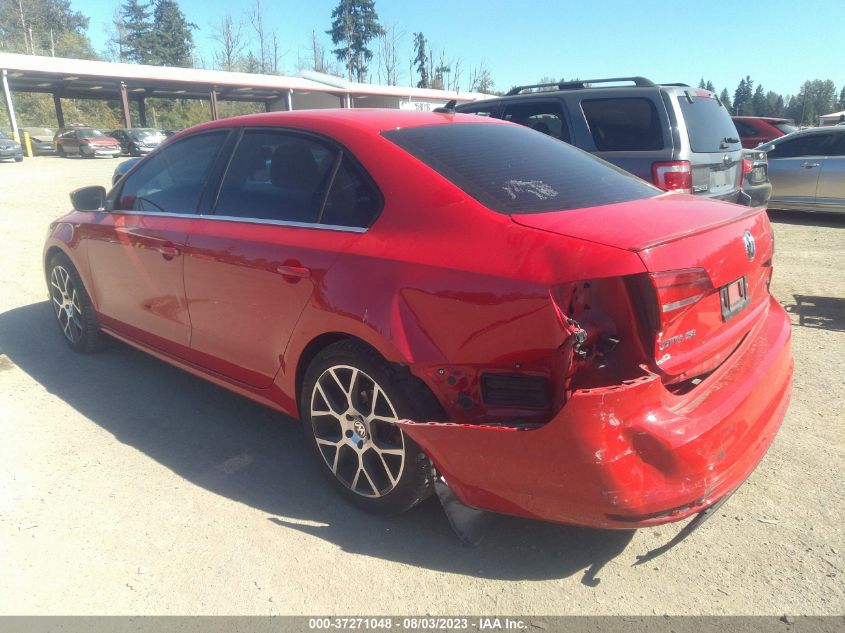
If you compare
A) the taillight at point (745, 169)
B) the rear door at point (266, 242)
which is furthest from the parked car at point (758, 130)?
the rear door at point (266, 242)

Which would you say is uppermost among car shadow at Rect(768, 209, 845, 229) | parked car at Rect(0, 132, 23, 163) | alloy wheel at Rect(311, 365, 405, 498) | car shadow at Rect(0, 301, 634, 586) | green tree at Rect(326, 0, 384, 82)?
green tree at Rect(326, 0, 384, 82)

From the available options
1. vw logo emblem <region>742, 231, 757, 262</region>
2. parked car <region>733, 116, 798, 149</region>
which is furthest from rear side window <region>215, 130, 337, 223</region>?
parked car <region>733, 116, 798, 149</region>

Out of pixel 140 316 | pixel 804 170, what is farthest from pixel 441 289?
pixel 804 170

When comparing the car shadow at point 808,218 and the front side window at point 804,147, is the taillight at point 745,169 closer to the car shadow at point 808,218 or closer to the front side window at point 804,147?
the front side window at point 804,147

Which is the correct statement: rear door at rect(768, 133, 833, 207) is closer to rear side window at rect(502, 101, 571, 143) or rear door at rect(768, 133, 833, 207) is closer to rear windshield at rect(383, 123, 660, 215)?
rear side window at rect(502, 101, 571, 143)

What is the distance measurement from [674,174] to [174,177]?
4.39m

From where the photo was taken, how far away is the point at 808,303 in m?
5.76

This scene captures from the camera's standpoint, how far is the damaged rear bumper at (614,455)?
82.4 inches

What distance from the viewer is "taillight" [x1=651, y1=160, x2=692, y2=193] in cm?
599

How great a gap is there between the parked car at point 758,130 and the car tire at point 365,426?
14.3 meters

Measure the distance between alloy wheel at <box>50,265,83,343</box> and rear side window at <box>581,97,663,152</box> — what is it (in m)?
4.92

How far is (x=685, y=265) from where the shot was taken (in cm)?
221

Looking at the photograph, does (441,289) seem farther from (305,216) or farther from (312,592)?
(312,592)

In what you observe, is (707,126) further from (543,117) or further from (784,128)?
(784,128)
